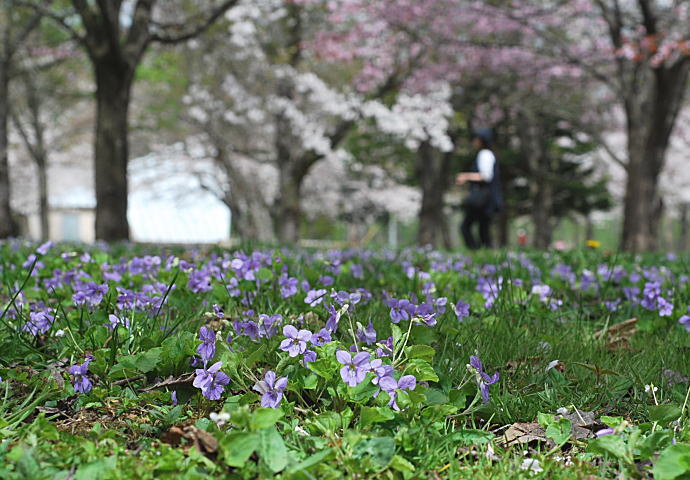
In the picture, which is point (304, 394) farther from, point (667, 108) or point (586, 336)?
point (667, 108)

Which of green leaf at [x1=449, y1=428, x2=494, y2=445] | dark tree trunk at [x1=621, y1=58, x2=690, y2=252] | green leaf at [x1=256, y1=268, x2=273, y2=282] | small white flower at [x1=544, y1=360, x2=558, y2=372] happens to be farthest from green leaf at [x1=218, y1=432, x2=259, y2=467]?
dark tree trunk at [x1=621, y1=58, x2=690, y2=252]

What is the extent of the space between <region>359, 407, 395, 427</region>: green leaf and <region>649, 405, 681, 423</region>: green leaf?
760 mm

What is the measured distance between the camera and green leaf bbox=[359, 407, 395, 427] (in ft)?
4.90

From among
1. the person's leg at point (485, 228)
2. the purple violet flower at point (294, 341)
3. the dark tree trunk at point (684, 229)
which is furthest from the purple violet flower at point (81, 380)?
the dark tree trunk at point (684, 229)

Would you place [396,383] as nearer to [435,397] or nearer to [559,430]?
[435,397]

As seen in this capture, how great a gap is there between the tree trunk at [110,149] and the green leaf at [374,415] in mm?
8495

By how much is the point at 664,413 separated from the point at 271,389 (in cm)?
111

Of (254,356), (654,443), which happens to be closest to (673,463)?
(654,443)

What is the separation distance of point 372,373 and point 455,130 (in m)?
19.5

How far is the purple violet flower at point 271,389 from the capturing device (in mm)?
1522

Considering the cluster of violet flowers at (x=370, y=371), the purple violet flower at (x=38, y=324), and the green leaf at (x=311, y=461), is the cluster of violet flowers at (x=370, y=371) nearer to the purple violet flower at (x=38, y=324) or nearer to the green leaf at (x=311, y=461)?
the green leaf at (x=311, y=461)

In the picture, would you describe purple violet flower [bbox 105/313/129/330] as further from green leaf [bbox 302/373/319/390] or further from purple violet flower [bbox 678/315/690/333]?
purple violet flower [bbox 678/315/690/333]

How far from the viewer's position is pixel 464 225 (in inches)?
400

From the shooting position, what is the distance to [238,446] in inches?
50.5
